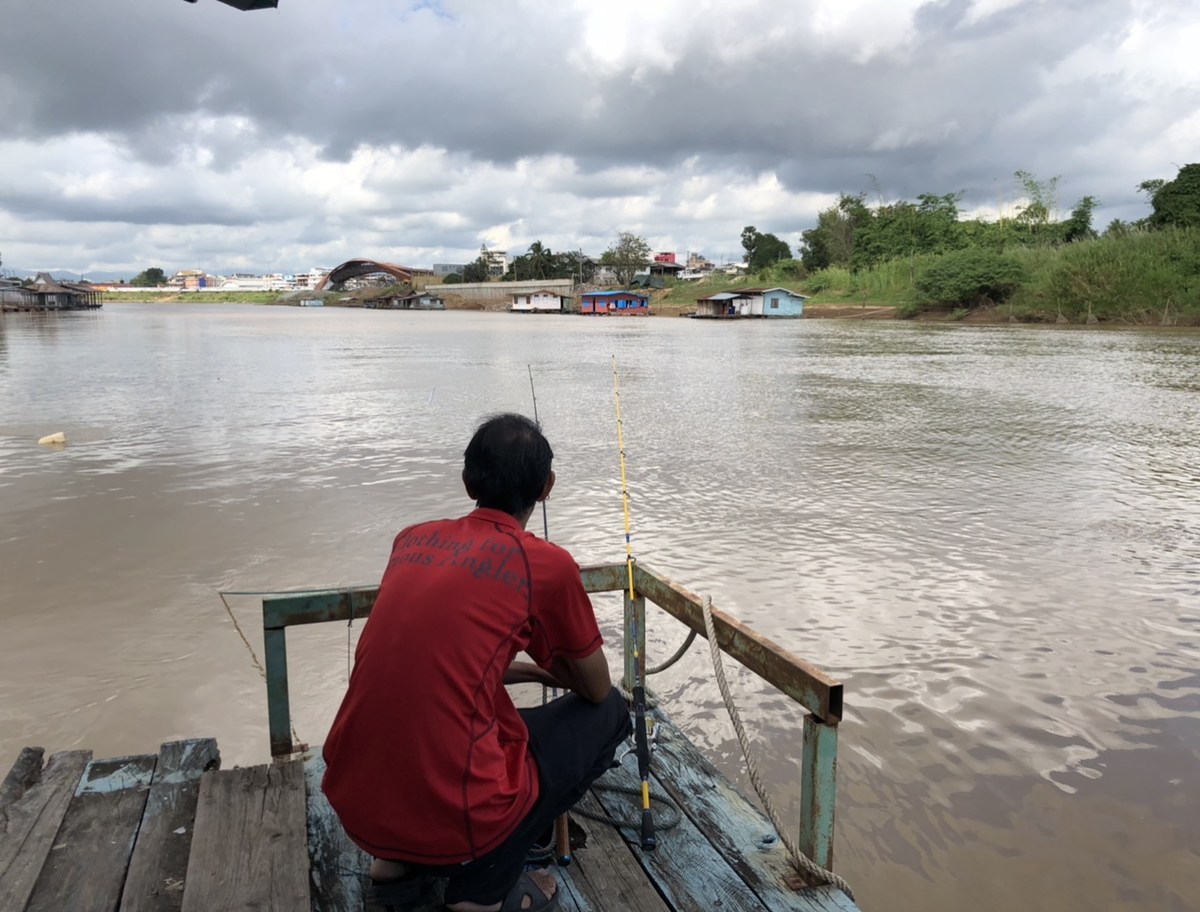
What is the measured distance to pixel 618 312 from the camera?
78812 mm

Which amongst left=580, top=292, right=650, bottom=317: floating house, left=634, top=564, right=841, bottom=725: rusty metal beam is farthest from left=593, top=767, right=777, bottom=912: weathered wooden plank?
left=580, top=292, right=650, bottom=317: floating house

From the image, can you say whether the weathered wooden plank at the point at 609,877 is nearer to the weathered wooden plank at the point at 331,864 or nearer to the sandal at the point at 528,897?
the sandal at the point at 528,897

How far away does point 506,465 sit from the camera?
1.95 metres

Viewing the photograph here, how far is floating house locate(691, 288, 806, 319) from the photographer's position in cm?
6134

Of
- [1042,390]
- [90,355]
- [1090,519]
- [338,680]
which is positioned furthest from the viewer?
[90,355]

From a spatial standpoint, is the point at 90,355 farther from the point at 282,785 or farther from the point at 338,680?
the point at 282,785

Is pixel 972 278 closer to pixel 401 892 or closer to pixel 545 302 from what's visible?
pixel 545 302

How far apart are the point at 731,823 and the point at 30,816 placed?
6.66ft

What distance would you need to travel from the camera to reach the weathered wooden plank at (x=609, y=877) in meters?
2.07

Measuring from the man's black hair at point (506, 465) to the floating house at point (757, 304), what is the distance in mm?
61193

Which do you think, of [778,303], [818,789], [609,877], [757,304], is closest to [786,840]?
[818,789]

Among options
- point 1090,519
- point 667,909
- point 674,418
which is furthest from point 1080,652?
point 674,418

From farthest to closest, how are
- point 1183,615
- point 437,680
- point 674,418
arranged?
point 674,418 → point 1183,615 → point 437,680

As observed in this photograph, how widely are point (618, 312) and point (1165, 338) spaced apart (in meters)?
52.9
